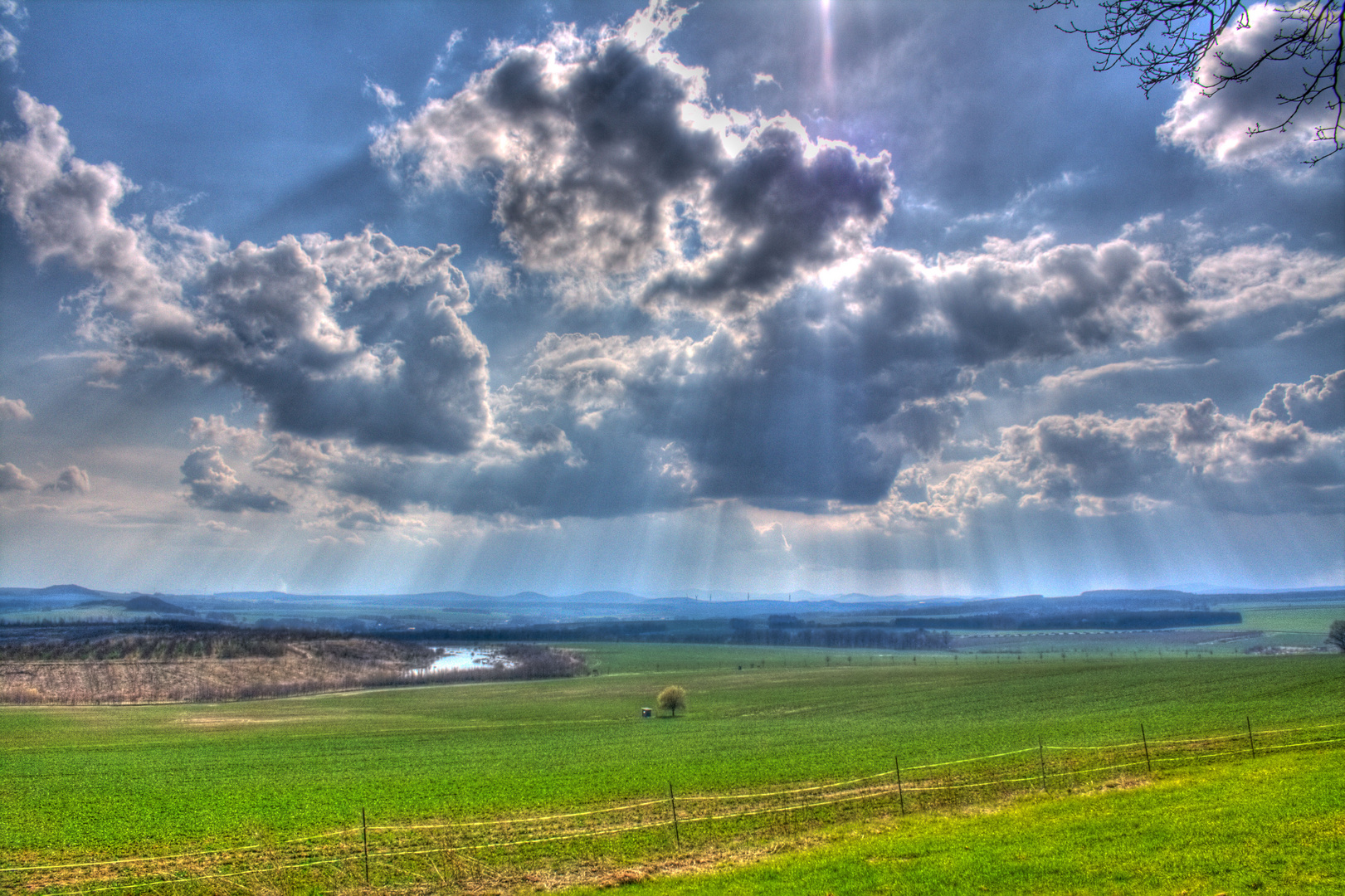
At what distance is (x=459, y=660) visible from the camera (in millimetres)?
164875

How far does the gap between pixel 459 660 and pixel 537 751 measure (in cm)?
12930

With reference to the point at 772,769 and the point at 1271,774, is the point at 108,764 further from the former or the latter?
the point at 1271,774

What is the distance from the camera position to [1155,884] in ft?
43.3

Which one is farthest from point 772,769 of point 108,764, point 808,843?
point 108,764

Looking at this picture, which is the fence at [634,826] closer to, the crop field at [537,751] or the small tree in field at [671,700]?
the crop field at [537,751]

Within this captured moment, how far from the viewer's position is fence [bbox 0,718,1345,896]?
69.7ft

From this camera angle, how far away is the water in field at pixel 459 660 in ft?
459

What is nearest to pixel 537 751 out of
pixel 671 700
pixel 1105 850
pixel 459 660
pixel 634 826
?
pixel 634 826

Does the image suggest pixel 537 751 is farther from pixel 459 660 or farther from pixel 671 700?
pixel 459 660

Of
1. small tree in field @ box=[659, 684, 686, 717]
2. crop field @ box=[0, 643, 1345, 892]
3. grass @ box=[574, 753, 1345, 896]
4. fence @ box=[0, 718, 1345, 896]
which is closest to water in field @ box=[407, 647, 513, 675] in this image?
crop field @ box=[0, 643, 1345, 892]

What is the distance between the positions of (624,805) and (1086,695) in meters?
60.8

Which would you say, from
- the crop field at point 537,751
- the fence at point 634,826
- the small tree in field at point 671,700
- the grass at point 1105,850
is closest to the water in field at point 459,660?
the crop field at point 537,751

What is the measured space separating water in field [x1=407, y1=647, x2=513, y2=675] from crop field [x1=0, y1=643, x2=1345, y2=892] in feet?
148

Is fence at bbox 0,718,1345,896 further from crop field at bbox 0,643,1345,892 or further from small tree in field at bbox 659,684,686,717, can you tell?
small tree in field at bbox 659,684,686,717
